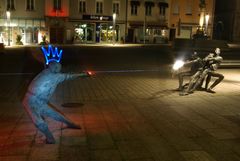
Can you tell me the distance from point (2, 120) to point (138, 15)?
48.2 metres

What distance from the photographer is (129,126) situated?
8414mm

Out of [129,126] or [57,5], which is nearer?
[129,126]

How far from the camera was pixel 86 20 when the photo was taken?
170ft

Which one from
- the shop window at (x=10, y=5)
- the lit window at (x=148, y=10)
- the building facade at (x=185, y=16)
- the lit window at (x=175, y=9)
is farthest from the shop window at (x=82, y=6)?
the lit window at (x=175, y=9)

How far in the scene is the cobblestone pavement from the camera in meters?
6.60

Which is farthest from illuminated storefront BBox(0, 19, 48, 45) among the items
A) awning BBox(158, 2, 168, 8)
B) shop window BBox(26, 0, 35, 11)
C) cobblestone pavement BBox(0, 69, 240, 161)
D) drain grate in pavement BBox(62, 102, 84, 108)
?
drain grate in pavement BBox(62, 102, 84, 108)

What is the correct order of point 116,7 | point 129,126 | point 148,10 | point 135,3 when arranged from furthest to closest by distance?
point 148,10, point 135,3, point 116,7, point 129,126

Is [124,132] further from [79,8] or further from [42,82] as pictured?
[79,8]

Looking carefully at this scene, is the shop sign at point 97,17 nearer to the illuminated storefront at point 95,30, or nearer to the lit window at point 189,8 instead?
the illuminated storefront at point 95,30

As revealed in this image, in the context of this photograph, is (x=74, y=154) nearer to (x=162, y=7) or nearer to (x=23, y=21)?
(x=23, y=21)

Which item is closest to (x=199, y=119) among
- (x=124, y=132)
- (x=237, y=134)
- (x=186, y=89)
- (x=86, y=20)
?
(x=237, y=134)

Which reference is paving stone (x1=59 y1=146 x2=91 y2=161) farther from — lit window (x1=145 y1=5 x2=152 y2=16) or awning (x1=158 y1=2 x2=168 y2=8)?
awning (x1=158 y1=2 x2=168 y2=8)

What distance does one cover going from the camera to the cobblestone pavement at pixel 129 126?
6.60m

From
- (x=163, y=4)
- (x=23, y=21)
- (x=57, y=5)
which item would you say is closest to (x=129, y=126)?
(x=23, y=21)
